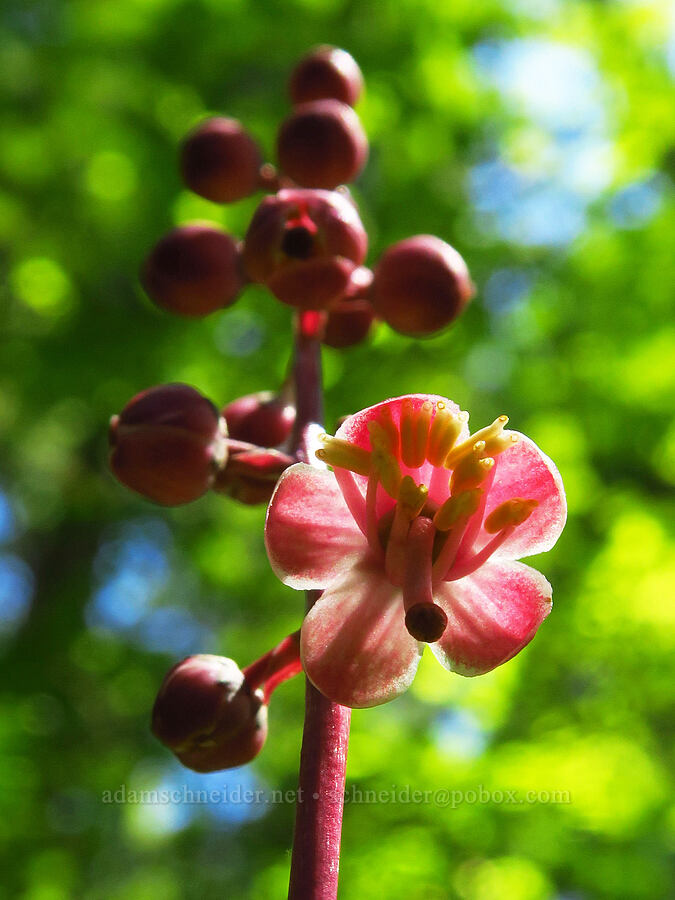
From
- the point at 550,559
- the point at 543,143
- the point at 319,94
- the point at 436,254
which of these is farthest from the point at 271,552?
the point at 543,143

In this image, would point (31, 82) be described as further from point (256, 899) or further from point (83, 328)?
point (256, 899)

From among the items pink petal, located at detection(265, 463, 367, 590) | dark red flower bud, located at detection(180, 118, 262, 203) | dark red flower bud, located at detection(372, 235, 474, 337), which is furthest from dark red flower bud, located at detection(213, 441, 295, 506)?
dark red flower bud, located at detection(180, 118, 262, 203)

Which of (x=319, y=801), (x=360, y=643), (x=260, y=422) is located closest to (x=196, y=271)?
(x=260, y=422)

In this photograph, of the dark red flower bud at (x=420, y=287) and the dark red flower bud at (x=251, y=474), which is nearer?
the dark red flower bud at (x=251, y=474)

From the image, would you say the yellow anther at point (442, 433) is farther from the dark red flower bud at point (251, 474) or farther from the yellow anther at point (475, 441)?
the dark red flower bud at point (251, 474)

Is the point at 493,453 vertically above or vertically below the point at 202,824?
above

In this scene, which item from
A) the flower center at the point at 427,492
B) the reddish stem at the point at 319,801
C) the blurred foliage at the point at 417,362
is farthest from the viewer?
the blurred foliage at the point at 417,362

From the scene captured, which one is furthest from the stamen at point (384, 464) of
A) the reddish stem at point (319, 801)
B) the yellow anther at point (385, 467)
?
the reddish stem at point (319, 801)
